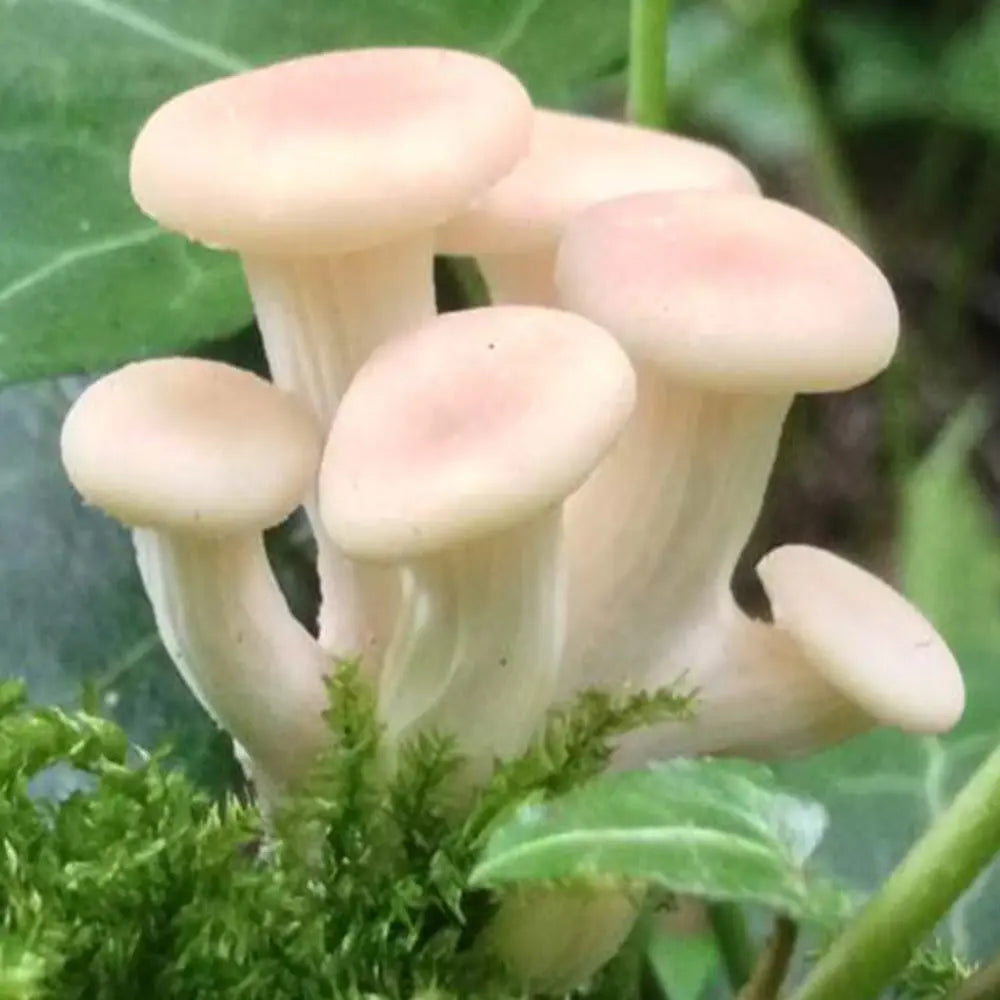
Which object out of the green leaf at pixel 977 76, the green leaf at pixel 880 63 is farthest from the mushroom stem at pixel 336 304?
the green leaf at pixel 880 63

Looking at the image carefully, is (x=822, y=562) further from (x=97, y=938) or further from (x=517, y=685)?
(x=97, y=938)

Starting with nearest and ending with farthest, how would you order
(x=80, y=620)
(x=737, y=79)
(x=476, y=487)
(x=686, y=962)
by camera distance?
(x=476, y=487) < (x=80, y=620) < (x=686, y=962) < (x=737, y=79)

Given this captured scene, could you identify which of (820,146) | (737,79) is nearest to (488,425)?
(820,146)

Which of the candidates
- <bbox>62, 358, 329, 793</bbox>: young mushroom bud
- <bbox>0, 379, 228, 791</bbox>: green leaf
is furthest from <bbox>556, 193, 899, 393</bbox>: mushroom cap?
<bbox>0, 379, 228, 791</bbox>: green leaf

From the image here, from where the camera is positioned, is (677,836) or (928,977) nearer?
(677,836)

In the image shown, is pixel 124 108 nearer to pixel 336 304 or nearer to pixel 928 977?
pixel 336 304

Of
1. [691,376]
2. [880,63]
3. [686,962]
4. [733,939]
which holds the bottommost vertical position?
[686,962]
